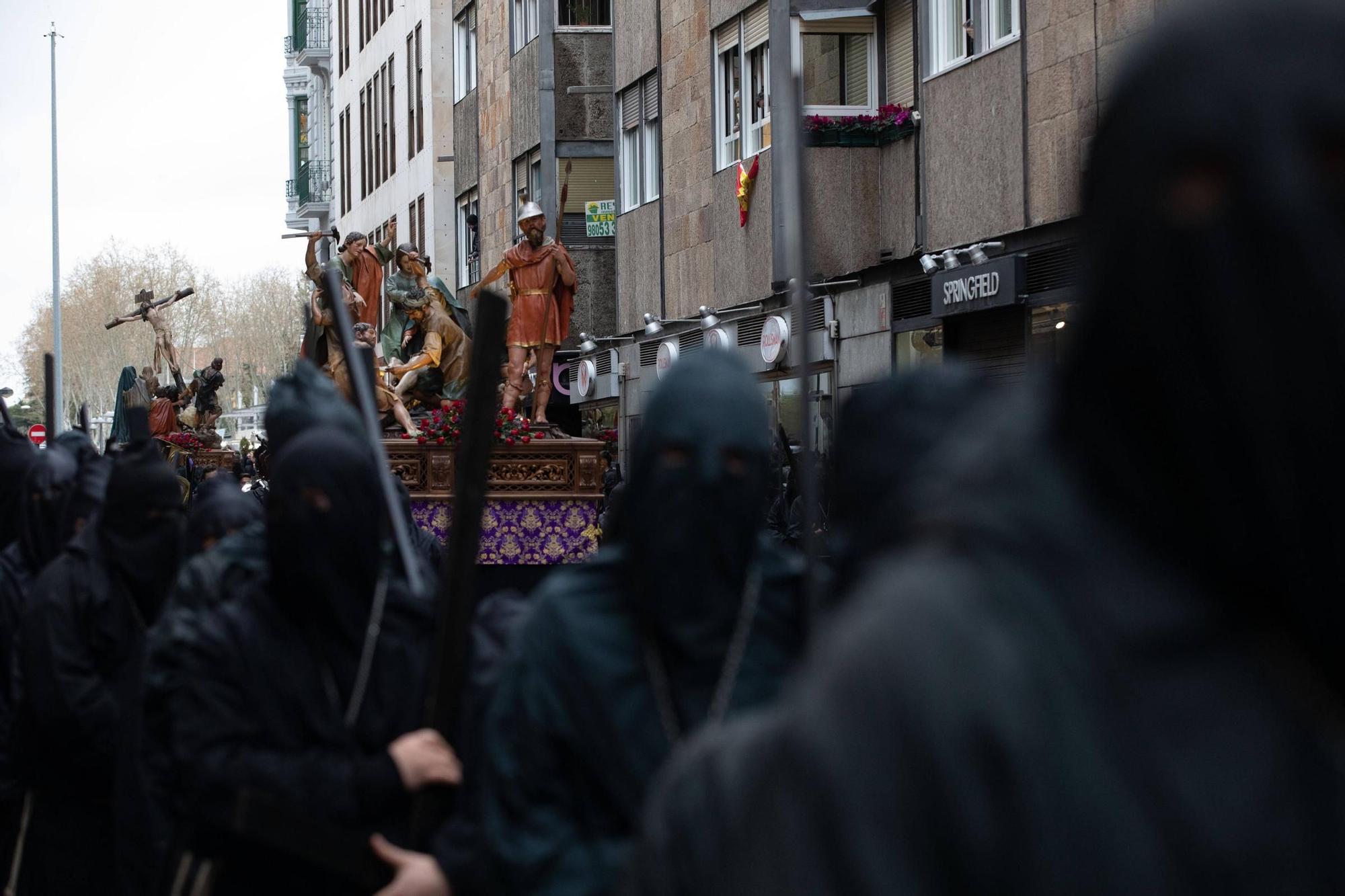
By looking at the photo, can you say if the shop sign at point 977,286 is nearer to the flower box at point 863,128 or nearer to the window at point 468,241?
the flower box at point 863,128

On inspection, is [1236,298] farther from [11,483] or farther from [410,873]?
[11,483]

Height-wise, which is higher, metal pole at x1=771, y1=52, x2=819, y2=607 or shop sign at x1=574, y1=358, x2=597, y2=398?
shop sign at x1=574, y1=358, x2=597, y2=398

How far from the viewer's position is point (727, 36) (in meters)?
26.4

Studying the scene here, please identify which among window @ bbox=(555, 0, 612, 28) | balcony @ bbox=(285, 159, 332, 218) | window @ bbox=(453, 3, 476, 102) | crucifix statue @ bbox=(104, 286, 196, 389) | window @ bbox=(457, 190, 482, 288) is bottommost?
crucifix statue @ bbox=(104, 286, 196, 389)

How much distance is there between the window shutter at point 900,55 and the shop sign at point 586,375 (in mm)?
13464

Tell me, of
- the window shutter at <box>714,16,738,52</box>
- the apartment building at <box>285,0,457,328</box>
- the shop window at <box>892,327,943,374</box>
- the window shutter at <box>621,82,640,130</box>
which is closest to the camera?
the shop window at <box>892,327,943,374</box>

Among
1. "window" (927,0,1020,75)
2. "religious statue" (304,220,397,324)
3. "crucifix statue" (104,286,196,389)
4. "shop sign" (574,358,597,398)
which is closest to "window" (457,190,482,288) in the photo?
"crucifix statue" (104,286,196,389)

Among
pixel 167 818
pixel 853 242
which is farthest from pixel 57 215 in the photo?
pixel 167 818

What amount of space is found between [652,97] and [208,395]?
982 centimetres

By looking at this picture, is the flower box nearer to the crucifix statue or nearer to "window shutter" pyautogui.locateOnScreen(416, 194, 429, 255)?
the crucifix statue

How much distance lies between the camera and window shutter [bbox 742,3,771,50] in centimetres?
2484

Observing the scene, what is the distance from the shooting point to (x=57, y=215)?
6375 cm

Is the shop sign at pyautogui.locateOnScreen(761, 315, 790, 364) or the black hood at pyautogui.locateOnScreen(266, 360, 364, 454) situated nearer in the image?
the black hood at pyautogui.locateOnScreen(266, 360, 364, 454)

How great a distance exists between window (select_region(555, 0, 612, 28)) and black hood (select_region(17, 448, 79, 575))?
29.7 metres
